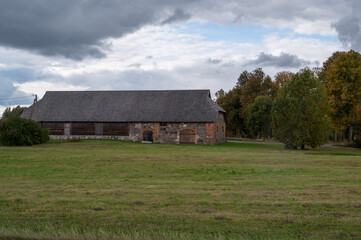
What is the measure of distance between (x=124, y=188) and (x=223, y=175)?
4.98 meters

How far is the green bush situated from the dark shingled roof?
26.0ft

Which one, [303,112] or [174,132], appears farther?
[174,132]

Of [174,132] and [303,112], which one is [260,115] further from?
[303,112]

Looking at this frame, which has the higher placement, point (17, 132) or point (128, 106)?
point (128, 106)

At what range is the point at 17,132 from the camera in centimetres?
3691

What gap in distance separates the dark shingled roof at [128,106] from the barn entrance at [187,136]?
4.32ft

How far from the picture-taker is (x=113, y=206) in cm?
940

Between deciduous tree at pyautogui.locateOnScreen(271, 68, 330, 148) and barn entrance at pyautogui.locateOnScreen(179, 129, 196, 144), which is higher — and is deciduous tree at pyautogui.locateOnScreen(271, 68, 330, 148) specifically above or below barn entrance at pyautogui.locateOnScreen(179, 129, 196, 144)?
above

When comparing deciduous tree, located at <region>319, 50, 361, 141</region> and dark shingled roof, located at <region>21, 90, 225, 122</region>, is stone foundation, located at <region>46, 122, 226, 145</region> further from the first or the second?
deciduous tree, located at <region>319, 50, 361, 141</region>

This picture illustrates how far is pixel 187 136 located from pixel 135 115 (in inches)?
281

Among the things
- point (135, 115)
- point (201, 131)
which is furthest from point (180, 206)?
point (135, 115)

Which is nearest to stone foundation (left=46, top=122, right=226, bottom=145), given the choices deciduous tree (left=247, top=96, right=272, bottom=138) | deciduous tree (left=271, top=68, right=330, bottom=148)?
deciduous tree (left=271, top=68, right=330, bottom=148)

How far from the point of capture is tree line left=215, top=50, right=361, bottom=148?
3634 centimetres

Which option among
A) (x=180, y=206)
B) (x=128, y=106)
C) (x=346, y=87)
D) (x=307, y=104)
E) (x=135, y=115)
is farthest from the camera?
(x=128, y=106)
